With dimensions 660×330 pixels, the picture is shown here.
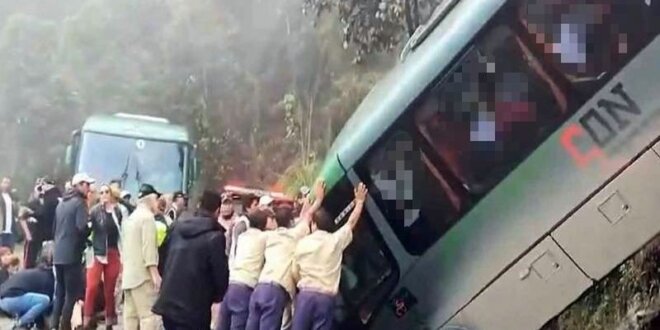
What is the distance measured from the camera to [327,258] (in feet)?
25.7

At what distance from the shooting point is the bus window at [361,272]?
26.3 ft

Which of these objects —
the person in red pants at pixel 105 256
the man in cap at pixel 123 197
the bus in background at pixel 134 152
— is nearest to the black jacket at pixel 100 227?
the person in red pants at pixel 105 256

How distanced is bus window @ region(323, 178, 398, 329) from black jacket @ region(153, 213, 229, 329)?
85 cm

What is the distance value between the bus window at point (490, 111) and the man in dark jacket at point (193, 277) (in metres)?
1.62

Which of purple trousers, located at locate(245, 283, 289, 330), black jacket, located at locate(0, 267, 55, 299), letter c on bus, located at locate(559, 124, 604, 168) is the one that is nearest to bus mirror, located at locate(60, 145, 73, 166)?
black jacket, located at locate(0, 267, 55, 299)

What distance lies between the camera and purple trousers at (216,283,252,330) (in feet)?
27.0

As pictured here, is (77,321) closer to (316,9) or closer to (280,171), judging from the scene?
(280,171)

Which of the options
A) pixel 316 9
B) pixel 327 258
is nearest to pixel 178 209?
pixel 316 9

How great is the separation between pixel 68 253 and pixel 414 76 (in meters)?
3.71

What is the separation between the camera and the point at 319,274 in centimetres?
782

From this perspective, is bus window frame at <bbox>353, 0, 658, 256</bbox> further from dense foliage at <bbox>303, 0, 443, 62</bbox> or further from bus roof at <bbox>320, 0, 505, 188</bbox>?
dense foliage at <bbox>303, 0, 443, 62</bbox>

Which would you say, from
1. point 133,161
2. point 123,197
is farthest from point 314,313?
point 133,161

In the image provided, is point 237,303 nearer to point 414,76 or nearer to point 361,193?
point 361,193

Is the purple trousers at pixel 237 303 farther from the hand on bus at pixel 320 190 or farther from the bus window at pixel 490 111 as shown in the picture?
the bus window at pixel 490 111
